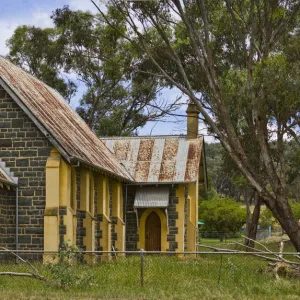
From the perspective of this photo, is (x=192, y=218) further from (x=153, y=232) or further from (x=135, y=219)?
(x=135, y=219)

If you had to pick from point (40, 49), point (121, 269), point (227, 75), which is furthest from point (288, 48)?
point (40, 49)

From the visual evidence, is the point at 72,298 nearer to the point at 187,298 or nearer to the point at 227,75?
the point at 187,298

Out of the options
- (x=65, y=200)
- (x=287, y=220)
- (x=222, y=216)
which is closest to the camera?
(x=65, y=200)

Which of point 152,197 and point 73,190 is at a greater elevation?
point 73,190

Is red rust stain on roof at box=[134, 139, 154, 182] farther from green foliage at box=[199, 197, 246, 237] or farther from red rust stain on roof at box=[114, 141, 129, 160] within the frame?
green foliage at box=[199, 197, 246, 237]

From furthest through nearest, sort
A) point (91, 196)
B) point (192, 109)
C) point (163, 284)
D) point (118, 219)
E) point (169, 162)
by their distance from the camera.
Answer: point (192, 109), point (169, 162), point (118, 219), point (91, 196), point (163, 284)

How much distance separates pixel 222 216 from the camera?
61.5m

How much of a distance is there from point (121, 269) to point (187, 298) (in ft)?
13.4

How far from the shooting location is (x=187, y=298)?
14406 millimetres

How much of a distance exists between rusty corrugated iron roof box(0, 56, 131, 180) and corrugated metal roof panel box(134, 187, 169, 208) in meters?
1.57

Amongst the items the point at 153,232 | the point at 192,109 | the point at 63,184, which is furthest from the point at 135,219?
the point at 63,184

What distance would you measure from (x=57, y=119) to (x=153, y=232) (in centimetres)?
979

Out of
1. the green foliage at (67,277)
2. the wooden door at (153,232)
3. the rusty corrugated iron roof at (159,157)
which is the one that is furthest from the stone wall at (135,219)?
the green foliage at (67,277)

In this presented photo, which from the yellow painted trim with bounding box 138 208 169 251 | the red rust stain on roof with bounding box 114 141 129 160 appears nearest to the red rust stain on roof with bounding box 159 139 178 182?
the yellow painted trim with bounding box 138 208 169 251
